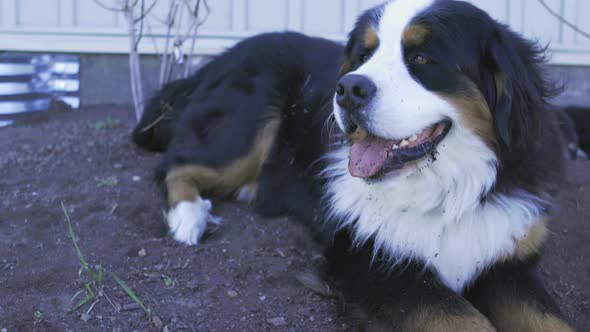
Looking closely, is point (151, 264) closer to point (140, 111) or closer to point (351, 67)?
point (351, 67)

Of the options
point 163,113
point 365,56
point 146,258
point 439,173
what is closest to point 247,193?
point 163,113

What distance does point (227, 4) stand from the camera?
22.3ft

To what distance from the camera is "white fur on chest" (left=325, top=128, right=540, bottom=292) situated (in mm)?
3029

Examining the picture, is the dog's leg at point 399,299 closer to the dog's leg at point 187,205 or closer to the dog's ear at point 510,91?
the dog's ear at point 510,91

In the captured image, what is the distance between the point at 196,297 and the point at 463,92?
1441 mm

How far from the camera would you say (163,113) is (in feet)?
16.3

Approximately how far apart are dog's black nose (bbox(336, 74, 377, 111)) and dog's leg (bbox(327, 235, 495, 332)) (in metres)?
0.76

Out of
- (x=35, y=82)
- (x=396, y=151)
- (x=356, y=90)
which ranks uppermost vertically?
(x=356, y=90)

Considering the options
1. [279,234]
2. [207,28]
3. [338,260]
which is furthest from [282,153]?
[207,28]

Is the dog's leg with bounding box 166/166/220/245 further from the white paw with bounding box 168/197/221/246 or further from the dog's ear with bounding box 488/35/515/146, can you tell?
the dog's ear with bounding box 488/35/515/146

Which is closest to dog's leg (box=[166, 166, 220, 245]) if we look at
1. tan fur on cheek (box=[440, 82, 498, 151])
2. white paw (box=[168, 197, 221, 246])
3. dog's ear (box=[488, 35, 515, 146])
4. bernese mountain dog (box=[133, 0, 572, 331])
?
white paw (box=[168, 197, 221, 246])

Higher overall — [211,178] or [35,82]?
[35,82]

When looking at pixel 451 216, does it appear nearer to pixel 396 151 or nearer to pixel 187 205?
pixel 396 151

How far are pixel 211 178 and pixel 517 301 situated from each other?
204 centimetres
